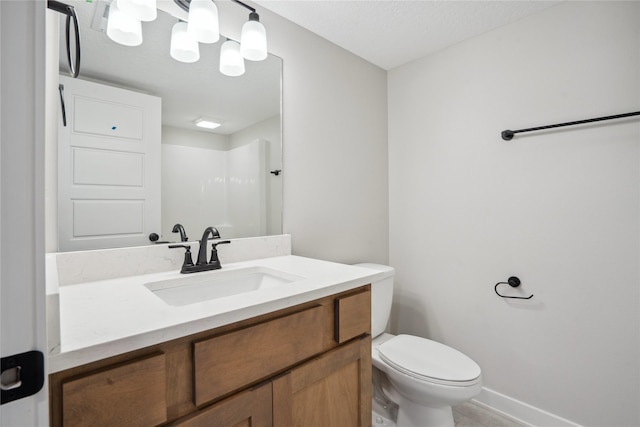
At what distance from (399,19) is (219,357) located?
5.86 ft

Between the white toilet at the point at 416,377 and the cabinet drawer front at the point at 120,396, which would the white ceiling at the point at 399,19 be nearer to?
the white toilet at the point at 416,377

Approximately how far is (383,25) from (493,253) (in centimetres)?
143

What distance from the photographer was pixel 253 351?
2.44ft

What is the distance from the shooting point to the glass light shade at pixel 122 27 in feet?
3.52

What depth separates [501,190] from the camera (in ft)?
5.63

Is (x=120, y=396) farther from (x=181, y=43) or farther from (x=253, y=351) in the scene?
(x=181, y=43)

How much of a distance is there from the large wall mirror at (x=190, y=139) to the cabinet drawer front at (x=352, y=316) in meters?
0.66

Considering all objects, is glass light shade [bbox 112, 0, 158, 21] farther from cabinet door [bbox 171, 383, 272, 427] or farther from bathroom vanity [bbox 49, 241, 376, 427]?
cabinet door [bbox 171, 383, 272, 427]

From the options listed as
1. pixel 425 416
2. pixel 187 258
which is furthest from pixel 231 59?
pixel 425 416

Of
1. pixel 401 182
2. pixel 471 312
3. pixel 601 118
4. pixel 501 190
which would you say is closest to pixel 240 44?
pixel 401 182

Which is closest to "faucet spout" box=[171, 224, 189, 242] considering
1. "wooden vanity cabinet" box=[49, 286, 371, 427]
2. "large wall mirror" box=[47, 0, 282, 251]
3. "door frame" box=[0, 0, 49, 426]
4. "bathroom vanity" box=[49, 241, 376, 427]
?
"large wall mirror" box=[47, 0, 282, 251]

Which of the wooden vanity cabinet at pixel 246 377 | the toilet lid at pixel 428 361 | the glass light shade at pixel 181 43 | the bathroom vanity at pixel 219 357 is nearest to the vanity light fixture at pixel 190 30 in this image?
the glass light shade at pixel 181 43

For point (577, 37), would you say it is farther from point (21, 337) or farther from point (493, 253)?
point (21, 337)

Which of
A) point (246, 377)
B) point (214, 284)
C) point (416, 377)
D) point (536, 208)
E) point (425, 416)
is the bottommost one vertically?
point (425, 416)
